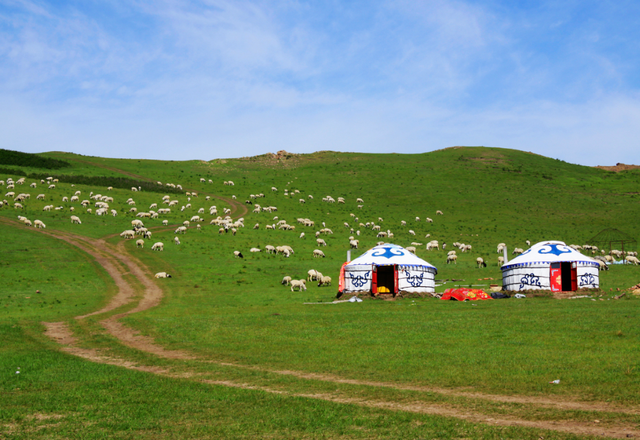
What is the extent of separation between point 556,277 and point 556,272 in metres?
0.29

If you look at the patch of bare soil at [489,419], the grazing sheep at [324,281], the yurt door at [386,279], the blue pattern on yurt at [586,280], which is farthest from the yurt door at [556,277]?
the patch of bare soil at [489,419]

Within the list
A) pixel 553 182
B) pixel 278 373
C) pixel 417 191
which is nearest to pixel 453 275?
pixel 278 373

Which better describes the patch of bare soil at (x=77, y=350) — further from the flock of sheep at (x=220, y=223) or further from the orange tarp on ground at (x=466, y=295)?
the flock of sheep at (x=220, y=223)

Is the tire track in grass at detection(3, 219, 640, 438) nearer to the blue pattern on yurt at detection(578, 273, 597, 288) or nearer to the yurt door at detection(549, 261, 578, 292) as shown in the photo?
the yurt door at detection(549, 261, 578, 292)

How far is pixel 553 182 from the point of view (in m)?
108

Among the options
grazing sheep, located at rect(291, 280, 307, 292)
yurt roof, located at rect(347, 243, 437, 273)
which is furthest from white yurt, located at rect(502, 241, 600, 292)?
grazing sheep, located at rect(291, 280, 307, 292)

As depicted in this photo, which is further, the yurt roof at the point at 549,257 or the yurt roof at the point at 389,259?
the yurt roof at the point at 389,259

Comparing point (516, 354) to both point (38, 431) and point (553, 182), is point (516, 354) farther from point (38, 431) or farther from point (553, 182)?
point (553, 182)

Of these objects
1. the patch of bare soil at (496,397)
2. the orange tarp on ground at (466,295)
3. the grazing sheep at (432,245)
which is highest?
the grazing sheep at (432,245)

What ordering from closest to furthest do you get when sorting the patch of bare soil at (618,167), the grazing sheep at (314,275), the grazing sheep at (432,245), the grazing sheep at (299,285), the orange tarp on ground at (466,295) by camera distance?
the orange tarp on ground at (466,295)
the grazing sheep at (299,285)
the grazing sheep at (314,275)
the grazing sheep at (432,245)
the patch of bare soil at (618,167)

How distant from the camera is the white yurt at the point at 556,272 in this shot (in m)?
32.9

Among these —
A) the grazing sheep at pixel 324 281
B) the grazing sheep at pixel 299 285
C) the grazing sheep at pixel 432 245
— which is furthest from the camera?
the grazing sheep at pixel 432 245

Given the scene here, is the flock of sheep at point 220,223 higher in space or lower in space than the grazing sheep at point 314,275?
higher

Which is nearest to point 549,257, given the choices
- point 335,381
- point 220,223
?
point 335,381
